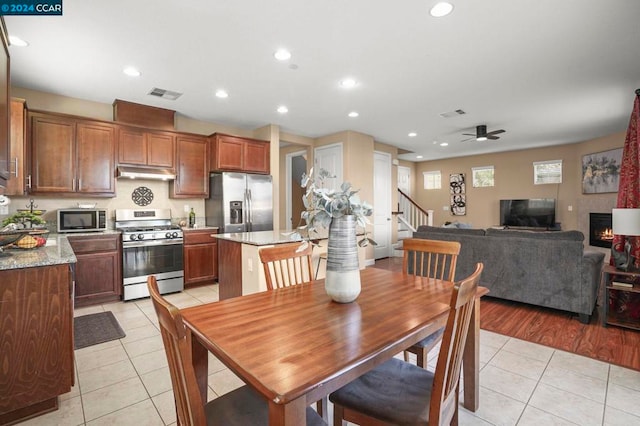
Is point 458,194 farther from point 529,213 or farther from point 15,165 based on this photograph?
point 15,165

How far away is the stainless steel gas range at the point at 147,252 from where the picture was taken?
4.07 metres

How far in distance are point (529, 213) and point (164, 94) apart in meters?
A: 8.30

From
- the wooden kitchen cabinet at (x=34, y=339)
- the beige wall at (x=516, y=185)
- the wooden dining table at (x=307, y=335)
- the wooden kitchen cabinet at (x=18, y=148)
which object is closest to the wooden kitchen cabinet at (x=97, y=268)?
the wooden kitchen cabinet at (x=18, y=148)

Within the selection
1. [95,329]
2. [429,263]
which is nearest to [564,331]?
[429,263]

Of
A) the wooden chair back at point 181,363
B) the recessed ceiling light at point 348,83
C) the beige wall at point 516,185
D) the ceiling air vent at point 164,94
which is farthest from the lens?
the beige wall at point 516,185

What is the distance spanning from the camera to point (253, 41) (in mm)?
2730

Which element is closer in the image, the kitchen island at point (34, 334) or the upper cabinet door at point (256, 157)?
the kitchen island at point (34, 334)

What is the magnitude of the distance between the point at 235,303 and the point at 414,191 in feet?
31.0

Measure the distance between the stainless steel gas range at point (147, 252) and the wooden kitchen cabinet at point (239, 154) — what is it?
125cm

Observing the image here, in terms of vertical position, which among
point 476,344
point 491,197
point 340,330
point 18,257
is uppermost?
point 491,197

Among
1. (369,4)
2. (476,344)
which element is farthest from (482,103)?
(476,344)

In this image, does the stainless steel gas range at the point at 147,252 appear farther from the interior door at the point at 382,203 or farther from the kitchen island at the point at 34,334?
the interior door at the point at 382,203

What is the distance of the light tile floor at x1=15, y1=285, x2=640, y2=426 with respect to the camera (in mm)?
1842

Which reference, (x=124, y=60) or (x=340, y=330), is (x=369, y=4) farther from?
(x=124, y=60)
